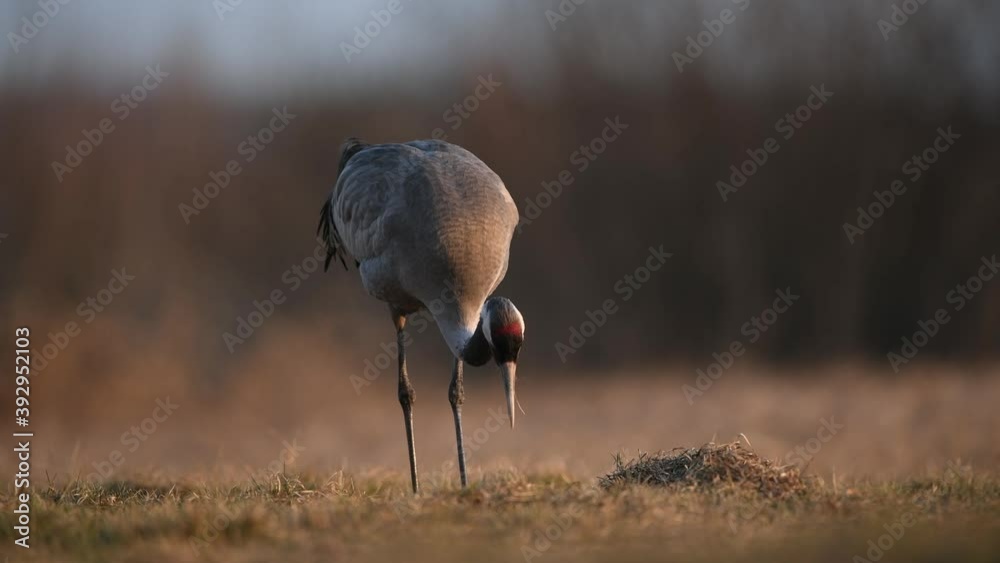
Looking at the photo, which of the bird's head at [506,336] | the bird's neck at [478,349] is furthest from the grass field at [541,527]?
the bird's neck at [478,349]

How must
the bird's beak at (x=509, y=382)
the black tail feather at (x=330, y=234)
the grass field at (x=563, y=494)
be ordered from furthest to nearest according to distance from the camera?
the black tail feather at (x=330, y=234)
the bird's beak at (x=509, y=382)
the grass field at (x=563, y=494)

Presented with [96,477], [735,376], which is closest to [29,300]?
[96,477]

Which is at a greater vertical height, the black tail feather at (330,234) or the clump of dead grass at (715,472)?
the black tail feather at (330,234)

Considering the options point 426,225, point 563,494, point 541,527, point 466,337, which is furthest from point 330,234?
point 541,527

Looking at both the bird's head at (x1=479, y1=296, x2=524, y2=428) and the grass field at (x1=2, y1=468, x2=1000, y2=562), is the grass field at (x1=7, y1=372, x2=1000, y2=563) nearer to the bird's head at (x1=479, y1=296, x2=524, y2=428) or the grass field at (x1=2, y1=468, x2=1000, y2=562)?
the grass field at (x1=2, y1=468, x2=1000, y2=562)

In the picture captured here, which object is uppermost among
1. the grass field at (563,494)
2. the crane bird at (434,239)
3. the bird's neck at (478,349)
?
the crane bird at (434,239)

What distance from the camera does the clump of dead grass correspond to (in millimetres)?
5691

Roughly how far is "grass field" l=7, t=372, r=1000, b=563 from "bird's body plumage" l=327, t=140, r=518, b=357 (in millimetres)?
1179

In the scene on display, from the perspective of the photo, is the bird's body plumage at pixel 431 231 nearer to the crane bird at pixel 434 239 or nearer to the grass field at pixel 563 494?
the crane bird at pixel 434 239

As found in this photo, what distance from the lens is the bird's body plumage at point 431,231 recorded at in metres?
7.00

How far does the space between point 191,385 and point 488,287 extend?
24.6ft

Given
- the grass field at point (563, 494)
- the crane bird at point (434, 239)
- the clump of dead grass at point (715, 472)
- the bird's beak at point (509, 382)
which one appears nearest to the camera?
the grass field at point (563, 494)

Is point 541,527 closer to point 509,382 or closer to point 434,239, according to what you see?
point 509,382

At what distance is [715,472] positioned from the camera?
19.2 feet
